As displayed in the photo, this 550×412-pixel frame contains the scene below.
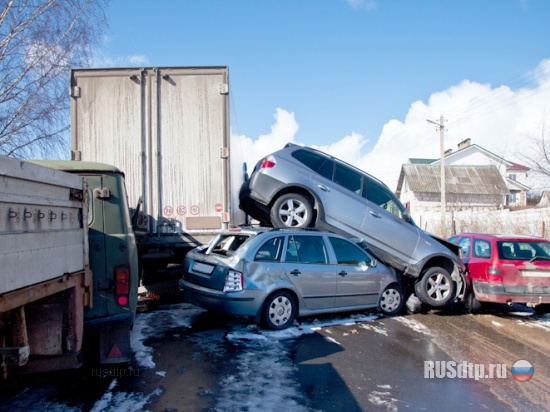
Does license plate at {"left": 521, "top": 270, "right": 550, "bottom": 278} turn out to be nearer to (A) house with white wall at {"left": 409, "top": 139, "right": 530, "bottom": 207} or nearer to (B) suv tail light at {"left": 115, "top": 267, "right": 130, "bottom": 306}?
(B) suv tail light at {"left": 115, "top": 267, "right": 130, "bottom": 306}

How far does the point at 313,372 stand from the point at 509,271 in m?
4.47

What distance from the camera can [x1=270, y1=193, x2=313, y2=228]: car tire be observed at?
7.30 m

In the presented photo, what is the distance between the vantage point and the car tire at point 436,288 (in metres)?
7.60

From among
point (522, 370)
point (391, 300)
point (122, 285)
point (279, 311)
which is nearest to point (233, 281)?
point (279, 311)

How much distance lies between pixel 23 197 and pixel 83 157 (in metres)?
4.69

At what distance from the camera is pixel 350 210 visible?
749 cm

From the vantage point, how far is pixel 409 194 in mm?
41094

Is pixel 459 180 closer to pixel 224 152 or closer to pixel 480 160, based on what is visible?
pixel 480 160

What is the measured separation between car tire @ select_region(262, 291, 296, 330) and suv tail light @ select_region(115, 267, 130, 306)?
2.36 m

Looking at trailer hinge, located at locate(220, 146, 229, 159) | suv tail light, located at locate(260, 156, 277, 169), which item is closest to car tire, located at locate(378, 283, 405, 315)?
suv tail light, located at locate(260, 156, 277, 169)

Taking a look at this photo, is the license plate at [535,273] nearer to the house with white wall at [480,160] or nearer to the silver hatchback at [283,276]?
the silver hatchback at [283,276]

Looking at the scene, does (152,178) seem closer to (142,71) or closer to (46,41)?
(142,71)

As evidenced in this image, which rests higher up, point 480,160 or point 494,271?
point 480,160

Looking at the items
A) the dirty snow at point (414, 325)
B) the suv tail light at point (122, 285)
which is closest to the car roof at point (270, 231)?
the dirty snow at point (414, 325)
